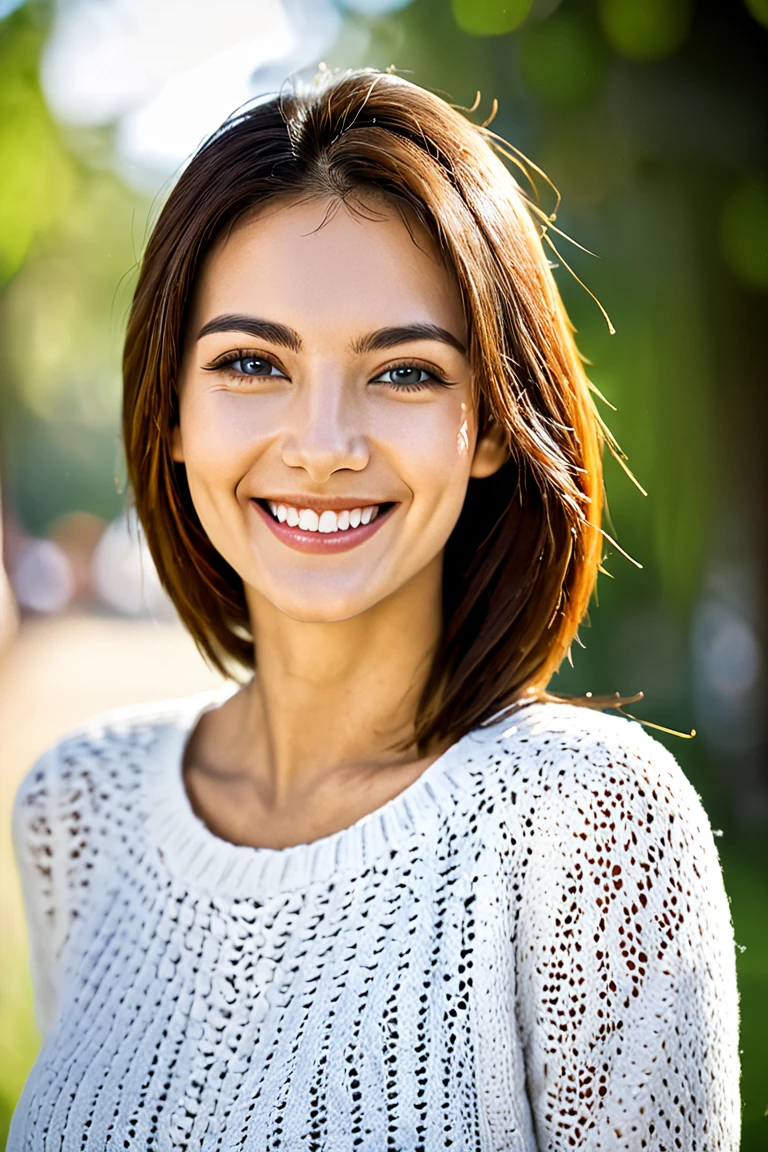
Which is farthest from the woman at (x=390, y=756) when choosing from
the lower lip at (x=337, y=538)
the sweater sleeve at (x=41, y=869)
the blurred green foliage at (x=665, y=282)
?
the blurred green foliage at (x=665, y=282)

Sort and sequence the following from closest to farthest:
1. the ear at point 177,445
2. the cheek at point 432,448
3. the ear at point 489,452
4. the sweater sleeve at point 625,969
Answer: the sweater sleeve at point 625,969, the cheek at point 432,448, the ear at point 489,452, the ear at point 177,445

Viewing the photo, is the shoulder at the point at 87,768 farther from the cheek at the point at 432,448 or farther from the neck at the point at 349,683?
the cheek at the point at 432,448

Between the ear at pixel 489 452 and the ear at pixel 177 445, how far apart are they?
458 mm

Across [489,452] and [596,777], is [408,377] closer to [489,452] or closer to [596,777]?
[489,452]

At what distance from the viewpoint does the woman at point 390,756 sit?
52.9 inches

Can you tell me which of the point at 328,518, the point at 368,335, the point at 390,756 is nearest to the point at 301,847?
the point at 390,756

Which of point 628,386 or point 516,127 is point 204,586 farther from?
point 516,127

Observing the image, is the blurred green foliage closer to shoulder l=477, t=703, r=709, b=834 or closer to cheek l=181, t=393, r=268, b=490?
shoulder l=477, t=703, r=709, b=834

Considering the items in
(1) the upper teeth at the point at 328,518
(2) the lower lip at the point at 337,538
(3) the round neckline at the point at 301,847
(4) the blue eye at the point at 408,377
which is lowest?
(3) the round neckline at the point at 301,847

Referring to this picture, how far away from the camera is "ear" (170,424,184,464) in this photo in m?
1.67

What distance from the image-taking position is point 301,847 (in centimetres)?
155

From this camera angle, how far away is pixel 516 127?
1.83 metres

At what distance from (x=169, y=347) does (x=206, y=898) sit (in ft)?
Answer: 2.63

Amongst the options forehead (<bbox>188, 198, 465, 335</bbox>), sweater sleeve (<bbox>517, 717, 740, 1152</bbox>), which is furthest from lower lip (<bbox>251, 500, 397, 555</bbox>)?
sweater sleeve (<bbox>517, 717, 740, 1152</bbox>)
